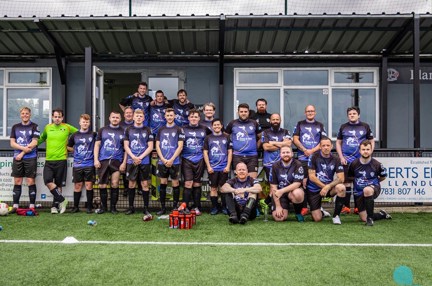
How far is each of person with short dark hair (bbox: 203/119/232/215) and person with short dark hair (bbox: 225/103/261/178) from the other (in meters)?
0.14

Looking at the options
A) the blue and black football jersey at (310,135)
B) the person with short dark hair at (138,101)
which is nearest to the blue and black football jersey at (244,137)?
the blue and black football jersey at (310,135)

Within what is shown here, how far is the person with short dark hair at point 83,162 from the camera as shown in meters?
7.11

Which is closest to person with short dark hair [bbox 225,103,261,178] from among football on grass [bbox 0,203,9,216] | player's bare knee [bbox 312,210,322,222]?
player's bare knee [bbox 312,210,322,222]

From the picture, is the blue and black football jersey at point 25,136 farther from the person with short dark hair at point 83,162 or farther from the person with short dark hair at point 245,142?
the person with short dark hair at point 245,142

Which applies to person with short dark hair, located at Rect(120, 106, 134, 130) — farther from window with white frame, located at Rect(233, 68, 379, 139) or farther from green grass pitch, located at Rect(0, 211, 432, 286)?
window with white frame, located at Rect(233, 68, 379, 139)

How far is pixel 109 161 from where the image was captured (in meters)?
7.00

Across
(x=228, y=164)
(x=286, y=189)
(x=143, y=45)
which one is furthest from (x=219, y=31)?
(x=286, y=189)

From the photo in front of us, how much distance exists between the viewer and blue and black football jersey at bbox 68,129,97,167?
7.12 metres

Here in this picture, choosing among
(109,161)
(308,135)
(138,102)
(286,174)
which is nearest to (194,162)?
(109,161)

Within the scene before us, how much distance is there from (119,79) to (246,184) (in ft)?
24.8

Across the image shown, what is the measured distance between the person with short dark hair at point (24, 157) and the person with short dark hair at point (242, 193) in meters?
3.29

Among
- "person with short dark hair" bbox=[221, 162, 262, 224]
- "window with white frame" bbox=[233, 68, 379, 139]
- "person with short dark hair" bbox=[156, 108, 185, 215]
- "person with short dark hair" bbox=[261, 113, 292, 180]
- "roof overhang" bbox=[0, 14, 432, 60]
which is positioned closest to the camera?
"person with short dark hair" bbox=[221, 162, 262, 224]

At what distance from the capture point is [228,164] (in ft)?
22.8

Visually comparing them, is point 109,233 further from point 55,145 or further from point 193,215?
point 55,145
